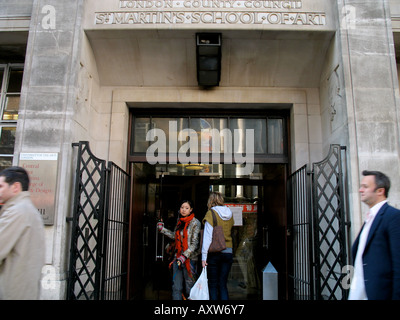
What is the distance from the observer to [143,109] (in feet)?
24.3

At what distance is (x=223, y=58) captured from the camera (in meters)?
6.65

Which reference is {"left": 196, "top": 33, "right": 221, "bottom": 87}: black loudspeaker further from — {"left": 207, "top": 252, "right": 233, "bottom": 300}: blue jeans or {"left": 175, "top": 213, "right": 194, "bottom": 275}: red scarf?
{"left": 207, "top": 252, "right": 233, "bottom": 300}: blue jeans

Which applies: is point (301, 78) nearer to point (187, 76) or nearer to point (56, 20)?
point (187, 76)

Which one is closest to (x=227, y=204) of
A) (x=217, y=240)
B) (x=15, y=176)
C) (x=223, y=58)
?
(x=217, y=240)

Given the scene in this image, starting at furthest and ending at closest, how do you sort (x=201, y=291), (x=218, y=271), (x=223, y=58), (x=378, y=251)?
1. (x=223, y=58)
2. (x=218, y=271)
3. (x=201, y=291)
4. (x=378, y=251)

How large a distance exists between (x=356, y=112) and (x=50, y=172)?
15.7 ft

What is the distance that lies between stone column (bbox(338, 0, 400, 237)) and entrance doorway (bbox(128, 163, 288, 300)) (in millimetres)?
1904

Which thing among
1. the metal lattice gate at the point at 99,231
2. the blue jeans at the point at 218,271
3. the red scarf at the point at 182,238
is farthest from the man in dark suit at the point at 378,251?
the metal lattice gate at the point at 99,231

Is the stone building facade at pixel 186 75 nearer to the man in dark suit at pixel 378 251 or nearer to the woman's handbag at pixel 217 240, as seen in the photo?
the woman's handbag at pixel 217 240

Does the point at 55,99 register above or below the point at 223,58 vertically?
below

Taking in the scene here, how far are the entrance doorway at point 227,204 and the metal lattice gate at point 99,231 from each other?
1.52ft

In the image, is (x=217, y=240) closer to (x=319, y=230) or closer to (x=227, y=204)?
(x=319, y=230)

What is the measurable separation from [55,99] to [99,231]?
87.9 inches

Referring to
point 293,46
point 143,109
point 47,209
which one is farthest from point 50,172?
point 293,46
